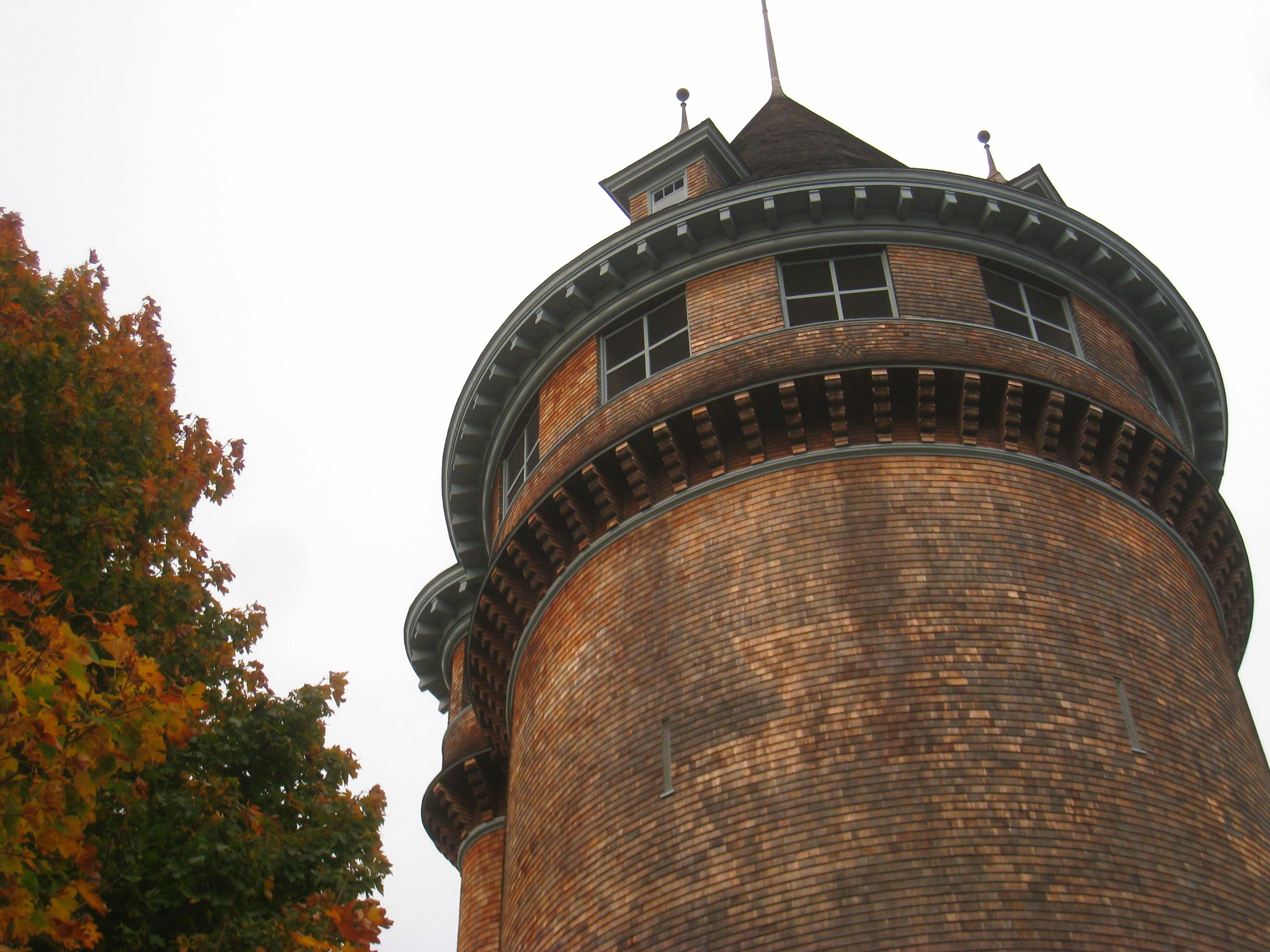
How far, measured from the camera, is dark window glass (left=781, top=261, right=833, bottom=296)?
64.7ft

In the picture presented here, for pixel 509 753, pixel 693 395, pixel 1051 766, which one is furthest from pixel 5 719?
pixel 509 753

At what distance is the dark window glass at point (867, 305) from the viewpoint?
62.8 ft

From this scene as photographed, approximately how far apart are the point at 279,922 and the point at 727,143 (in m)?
18.2

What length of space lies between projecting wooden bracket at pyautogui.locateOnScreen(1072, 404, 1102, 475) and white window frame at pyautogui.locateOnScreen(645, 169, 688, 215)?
9249 millimetres

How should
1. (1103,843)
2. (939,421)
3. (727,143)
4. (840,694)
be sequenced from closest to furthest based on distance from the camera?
(1103,843), (840,694), (939,421), (727,143)

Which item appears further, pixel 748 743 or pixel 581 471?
pixel 581 471

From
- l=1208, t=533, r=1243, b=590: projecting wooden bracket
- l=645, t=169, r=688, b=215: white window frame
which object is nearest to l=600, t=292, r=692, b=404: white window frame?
l=645, t=169, r=688, b=215: white window frame

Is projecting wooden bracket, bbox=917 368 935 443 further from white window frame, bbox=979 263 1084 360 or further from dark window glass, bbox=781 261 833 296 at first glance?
dark window glass, bbox=781 261 833 296

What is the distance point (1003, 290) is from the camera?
20234 mm

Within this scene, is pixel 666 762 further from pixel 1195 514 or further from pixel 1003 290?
pixel 1003 290

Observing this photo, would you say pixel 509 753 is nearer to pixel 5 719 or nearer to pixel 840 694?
pixel 840 694

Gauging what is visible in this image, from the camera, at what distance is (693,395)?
1852cm

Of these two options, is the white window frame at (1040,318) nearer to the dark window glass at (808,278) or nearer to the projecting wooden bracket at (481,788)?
the dark window glass at (808,278)

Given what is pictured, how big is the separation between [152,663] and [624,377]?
43.3 ft
